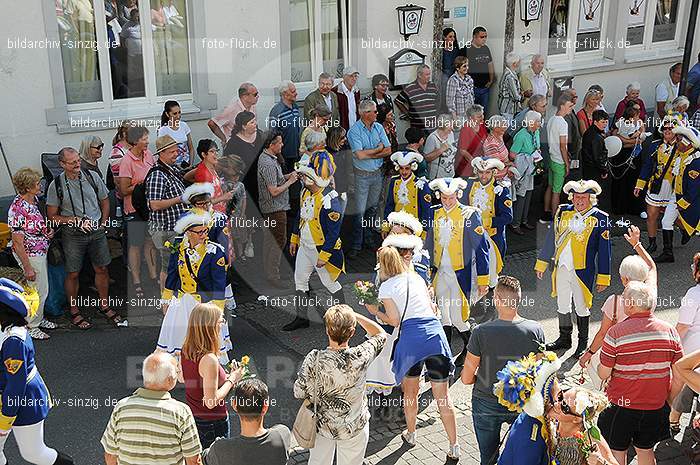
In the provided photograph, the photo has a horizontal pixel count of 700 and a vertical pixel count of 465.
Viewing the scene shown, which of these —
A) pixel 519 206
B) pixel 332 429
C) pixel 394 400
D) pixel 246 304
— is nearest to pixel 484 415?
pixel 332 429

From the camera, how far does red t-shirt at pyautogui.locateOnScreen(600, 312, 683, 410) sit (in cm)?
548

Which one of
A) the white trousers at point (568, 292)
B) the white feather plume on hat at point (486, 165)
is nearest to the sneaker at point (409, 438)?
the white trousers at point (568, 292)

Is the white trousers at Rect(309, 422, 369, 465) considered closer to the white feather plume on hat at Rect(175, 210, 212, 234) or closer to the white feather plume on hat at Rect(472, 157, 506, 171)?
the white feather plume on hat at Rect(175, 210, 212, 234)

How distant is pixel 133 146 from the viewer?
8.84 meters

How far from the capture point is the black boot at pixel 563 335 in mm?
8094

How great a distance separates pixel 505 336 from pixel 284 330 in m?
3.41

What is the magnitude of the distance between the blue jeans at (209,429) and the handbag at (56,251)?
3606mm

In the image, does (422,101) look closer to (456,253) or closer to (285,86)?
(285,86)

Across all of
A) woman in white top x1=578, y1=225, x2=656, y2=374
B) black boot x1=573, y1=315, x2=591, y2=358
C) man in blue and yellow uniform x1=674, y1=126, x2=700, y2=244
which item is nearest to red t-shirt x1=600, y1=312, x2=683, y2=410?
woman in white top x1=578, y1=225, x2=656, y2=374

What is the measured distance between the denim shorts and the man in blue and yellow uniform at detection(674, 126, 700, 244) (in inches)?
271

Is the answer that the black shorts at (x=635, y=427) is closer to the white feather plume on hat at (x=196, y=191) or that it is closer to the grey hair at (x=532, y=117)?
the white feather plume on hat at (x=196, y=191)

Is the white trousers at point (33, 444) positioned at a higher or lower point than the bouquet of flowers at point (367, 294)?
lower

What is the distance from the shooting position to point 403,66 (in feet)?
40.1

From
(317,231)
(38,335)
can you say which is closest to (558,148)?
Result: (317,231)
